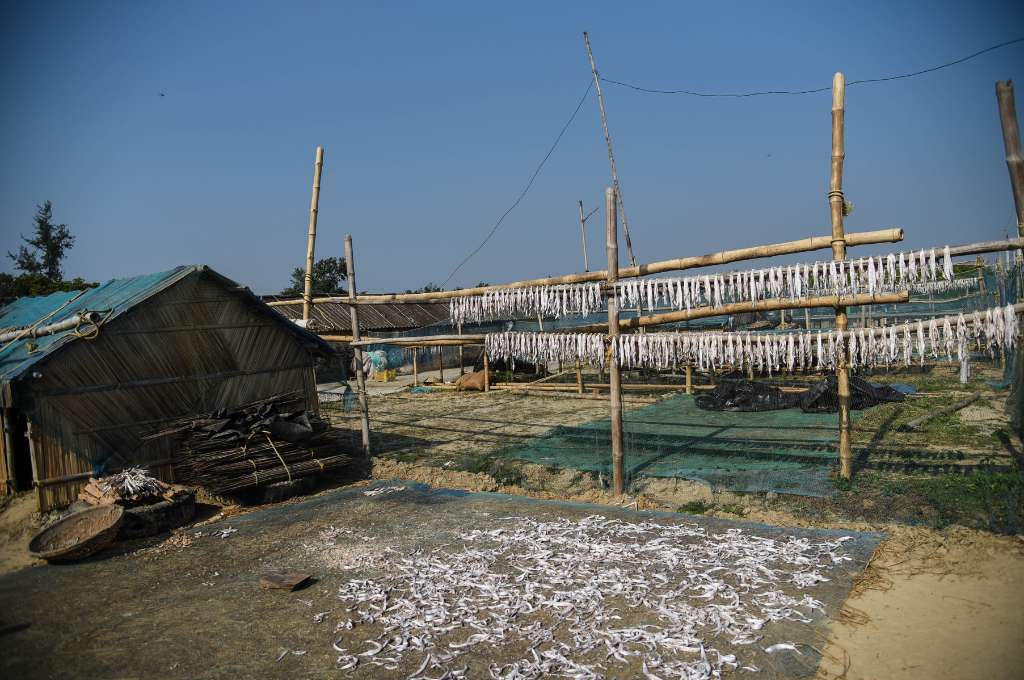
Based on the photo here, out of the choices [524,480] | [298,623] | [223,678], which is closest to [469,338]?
[524,480]

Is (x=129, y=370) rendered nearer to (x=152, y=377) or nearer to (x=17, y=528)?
(x=152, y=377)

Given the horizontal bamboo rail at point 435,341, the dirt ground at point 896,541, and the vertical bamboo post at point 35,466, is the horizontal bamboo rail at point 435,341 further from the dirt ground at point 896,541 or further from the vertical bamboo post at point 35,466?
the vertical bamboo post at point 35,466

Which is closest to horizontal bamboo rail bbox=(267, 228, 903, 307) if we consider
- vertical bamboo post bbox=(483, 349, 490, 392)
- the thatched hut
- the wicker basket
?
the thatched hut

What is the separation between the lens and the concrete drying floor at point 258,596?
4355 mm

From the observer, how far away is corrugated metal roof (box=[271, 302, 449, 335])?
24566mm

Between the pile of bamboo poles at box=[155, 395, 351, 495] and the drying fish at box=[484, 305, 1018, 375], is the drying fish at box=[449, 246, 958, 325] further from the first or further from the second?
the pile of bamboo poles at box=[155, 395, 351, 495]

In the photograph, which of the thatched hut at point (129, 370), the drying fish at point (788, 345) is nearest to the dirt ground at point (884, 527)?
the thatched hut at point (129, 370)

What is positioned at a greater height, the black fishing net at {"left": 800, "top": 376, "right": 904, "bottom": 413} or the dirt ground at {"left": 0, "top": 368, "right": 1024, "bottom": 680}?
the black fishing net at {"left": 800, "top": 376, "right": 904, "bottom": 413}

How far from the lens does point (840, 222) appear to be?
696cm

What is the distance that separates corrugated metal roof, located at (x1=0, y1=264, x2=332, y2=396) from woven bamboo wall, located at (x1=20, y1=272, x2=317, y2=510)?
0.47ft

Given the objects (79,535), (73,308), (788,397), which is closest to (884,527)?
(788,397)

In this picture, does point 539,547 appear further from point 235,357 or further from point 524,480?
point 235,357

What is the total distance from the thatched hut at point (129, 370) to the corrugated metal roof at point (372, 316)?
11.1 meters

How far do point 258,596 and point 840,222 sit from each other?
278 inches
